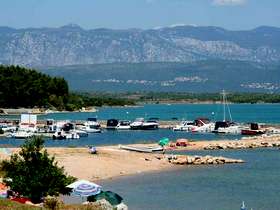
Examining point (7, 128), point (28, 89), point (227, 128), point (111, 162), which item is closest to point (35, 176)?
point (111, 162)

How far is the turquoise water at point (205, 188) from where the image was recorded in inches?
1384

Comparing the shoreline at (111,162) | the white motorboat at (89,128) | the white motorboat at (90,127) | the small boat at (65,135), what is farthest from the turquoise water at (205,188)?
the white motorboat at (90,127)

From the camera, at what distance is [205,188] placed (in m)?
41.2

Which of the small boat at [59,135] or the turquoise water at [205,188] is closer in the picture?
the turquoise water at [205,188]

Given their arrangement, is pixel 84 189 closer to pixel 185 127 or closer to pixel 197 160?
pixel 197 160

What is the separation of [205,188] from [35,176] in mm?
16004

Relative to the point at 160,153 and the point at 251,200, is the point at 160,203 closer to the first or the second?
the point at 251,200

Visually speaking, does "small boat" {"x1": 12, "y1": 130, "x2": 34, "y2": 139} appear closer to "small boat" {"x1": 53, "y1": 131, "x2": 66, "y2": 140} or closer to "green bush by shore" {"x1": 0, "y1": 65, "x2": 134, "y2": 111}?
"small boat" {"x1": 53, "y1": 131, "x2": 66, "y2": 140}

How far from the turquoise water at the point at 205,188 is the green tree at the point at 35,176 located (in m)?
7.06

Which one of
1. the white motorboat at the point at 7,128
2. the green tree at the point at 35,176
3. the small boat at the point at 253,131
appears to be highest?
the green tree at the point at 35,176

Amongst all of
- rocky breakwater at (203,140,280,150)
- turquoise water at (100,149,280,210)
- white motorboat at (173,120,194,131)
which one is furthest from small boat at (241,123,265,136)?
turquoise water at (100,149,280,210)

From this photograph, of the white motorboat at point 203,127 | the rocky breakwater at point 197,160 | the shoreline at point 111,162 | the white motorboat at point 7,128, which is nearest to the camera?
the shoreline at point 111,162

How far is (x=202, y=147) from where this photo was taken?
234 feet

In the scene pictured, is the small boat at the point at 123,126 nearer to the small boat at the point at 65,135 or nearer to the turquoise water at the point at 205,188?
the small boat at the point at 65,135
